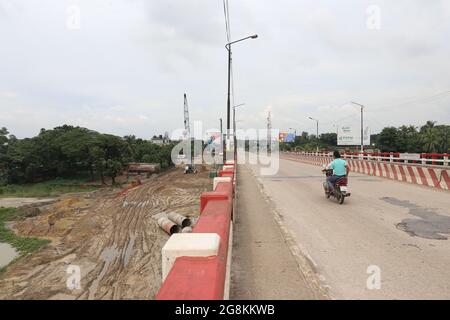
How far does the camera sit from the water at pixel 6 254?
49.5ft

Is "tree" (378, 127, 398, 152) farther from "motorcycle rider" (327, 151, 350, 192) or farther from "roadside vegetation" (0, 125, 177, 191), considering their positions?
"motorcycle rider" (327, 151, 350, 192)

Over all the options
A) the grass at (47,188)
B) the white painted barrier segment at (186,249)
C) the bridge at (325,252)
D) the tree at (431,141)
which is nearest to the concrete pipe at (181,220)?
the bridge at (325,252)

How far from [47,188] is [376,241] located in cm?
5161

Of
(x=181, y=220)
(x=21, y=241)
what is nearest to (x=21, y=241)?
(x=21, y=241)

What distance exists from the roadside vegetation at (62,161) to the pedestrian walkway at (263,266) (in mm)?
45054

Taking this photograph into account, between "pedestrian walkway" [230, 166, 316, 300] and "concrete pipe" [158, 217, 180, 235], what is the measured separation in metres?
5.97

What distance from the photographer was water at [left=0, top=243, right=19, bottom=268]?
49.5 ft

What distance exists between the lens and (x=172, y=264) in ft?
10.6

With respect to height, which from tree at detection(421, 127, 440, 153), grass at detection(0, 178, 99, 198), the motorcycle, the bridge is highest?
tree at detection(421, 127, 440, 153)

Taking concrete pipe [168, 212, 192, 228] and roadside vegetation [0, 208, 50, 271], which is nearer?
concrete pipe [168, 212, 192, 228]

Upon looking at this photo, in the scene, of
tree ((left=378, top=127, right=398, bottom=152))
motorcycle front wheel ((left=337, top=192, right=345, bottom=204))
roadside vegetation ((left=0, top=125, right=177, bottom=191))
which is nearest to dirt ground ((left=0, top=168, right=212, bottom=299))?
motorcycle front wheel ((left=337, top=192, right=345, bottom=204))

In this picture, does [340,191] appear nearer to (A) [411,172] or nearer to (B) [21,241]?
(A) [411,172]
